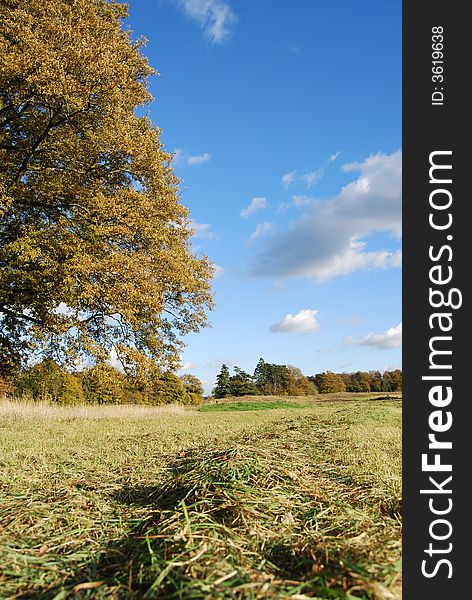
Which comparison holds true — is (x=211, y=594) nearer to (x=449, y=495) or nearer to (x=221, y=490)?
(x=449, y=495)

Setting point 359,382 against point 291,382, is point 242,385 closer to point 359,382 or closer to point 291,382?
point 291,382

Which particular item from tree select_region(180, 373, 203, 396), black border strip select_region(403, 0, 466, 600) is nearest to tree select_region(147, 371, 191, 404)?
tree select_region(180, 373, 203, 396)

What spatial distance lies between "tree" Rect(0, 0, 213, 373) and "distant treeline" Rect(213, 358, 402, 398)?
139 ft

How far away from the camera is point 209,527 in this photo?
2174 mm

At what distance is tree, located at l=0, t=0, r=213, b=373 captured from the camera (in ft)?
32.3

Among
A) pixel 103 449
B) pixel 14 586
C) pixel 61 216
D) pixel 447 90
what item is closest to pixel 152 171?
pixel 61 216

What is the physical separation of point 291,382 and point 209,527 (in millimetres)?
55063

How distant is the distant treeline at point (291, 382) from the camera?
178ft

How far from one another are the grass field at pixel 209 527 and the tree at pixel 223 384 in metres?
50.2

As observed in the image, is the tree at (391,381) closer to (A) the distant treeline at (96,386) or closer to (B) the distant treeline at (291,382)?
(B) the distant treeline at (291,382)

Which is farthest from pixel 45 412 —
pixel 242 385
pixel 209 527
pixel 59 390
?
pixel 242 385

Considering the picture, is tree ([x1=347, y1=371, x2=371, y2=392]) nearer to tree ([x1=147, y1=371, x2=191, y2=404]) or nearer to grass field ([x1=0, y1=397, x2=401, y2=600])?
tree ([x1=147, y1=371, x2=191, y2=404])

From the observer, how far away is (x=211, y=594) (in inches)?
56.9

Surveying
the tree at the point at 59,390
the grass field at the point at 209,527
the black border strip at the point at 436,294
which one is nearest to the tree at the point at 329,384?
the tree at the point at 59,390
